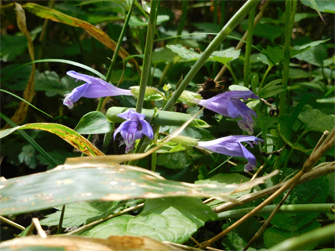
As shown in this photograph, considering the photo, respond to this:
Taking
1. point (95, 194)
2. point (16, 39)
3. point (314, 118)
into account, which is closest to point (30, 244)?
point (95, 194)

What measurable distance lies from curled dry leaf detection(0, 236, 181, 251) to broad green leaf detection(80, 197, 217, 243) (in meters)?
0.08

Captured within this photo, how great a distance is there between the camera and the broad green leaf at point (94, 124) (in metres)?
0.74

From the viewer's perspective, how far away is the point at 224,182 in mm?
848

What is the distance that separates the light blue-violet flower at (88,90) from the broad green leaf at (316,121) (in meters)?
0.58

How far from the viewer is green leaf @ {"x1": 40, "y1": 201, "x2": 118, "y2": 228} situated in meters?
0.74

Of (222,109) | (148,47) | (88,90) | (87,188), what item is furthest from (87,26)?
(87,188)

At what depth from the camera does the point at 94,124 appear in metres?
0.76

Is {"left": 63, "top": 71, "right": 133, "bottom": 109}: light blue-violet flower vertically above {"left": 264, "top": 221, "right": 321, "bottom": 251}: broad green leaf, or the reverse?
{"left": 63, "top": 71, "right": 133, "bottom": 109}: light blue-violet flower

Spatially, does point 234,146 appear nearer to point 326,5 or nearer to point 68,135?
point 68,135

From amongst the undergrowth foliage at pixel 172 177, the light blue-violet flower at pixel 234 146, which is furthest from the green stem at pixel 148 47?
the light blue-violet flower at pixel 234 146

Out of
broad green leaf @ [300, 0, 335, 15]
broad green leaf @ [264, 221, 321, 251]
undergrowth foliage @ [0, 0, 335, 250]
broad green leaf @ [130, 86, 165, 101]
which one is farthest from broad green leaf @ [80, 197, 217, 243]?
broad green leaf @ [300, 0, 335, 15]

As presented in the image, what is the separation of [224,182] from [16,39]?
162cm

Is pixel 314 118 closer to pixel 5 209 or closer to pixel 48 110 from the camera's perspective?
pixel 5 209

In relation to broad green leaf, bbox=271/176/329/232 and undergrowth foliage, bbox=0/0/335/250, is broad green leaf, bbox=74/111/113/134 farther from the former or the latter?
broad green leaf, bbox=271/176/329/232
